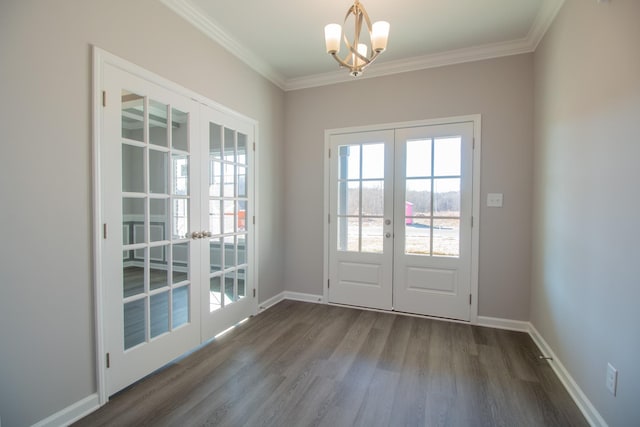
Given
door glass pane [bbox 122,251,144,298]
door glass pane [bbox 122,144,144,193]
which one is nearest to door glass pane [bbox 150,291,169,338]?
Answer: door glass pane [bbox 122,251,144,298]

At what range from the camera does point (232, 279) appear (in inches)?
120

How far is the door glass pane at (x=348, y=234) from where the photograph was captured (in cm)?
364

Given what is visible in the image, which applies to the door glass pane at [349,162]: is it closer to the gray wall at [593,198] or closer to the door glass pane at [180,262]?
the gray wall at [593,198]

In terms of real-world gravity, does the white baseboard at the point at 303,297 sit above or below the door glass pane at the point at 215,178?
below

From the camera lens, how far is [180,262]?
2.44m

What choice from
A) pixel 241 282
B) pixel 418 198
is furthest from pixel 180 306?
pixel 418 198

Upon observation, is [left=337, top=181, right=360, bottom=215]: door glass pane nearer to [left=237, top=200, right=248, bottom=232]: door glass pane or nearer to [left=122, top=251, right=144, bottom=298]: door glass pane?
[left=237, top=200, right=248, bottom=232]: door glass pane

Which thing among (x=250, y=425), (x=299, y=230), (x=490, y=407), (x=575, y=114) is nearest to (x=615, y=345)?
(x=490, y=407)

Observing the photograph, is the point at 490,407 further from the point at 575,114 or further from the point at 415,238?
the point at 575,114

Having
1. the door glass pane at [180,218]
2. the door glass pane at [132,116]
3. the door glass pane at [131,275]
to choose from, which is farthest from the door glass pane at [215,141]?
the door glass pane at [131,275]

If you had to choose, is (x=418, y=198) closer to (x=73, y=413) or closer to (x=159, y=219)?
(x=159, y=219)

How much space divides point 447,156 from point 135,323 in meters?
3.16

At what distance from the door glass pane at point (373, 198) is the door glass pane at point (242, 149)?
4.53ft

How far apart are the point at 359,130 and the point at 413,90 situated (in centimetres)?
72
